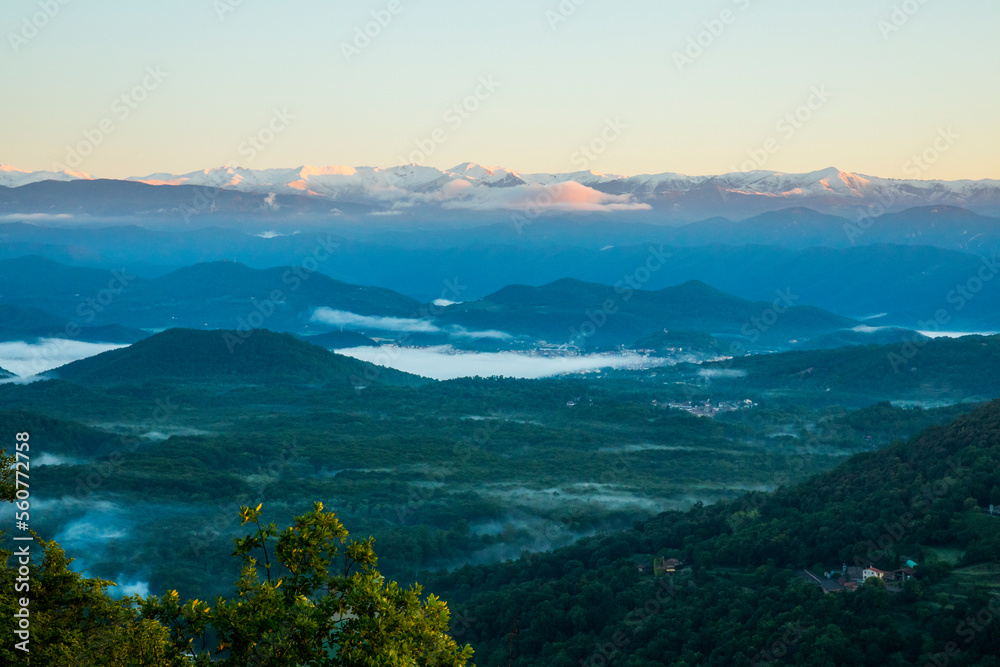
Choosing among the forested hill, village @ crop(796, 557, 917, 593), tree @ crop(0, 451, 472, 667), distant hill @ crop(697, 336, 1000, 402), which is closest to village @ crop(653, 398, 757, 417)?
distant hill @ crop(697, 336, 1000, 402)

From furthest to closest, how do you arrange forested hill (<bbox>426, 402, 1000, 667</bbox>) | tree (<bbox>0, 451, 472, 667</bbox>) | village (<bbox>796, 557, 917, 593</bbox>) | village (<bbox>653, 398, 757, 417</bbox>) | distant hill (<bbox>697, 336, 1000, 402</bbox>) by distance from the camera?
1. distant hill (<bbox>697, 336, 1000, 402</bbox>)
2. village (<bbox>653, 398, 757, 417</bbox>)
3. village (<bbox>796, 557, 917, 593</bbox>)
4. forested hill (<bbox>426, 402, 1000, 667</bbox>)
5. tree (<bbox>0, 451, 472, 667</bbox>)

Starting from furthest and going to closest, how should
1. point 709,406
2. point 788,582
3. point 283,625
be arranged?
point 709,406 → point 788,582 → point 283,625

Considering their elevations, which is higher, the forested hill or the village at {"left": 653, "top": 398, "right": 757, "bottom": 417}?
the forested hill

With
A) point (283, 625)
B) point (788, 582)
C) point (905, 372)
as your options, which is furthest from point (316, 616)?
point (905, 372)

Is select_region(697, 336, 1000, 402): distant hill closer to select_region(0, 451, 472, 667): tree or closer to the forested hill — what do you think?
the forested hill

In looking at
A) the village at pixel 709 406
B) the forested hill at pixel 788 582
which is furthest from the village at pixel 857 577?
the village at pixel 709 406

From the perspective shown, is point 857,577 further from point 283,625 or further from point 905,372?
point 905,372

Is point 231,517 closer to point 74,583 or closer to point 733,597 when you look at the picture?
point 733,597

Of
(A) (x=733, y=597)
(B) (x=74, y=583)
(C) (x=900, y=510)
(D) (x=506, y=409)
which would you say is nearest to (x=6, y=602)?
(B) (x=74, y=583)
